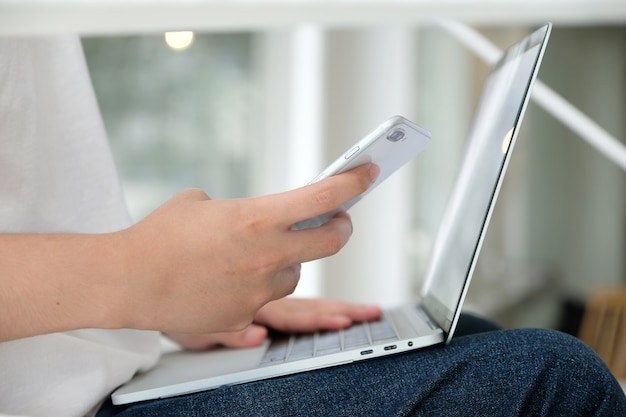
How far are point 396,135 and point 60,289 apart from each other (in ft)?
0.71

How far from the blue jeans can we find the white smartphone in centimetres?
11

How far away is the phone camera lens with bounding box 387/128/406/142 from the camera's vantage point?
0.46 m

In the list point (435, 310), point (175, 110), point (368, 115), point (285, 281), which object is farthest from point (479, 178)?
point (175, 110)

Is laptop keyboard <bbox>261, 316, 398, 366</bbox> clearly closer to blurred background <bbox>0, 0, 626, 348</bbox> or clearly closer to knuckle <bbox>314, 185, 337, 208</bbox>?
knuckle <bbox>314, 185, 337, 208</bbox>

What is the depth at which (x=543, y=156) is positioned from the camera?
3.30 m

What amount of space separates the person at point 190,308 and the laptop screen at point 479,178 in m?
0.06

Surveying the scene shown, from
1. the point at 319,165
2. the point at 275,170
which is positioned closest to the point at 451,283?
the point at 319,165

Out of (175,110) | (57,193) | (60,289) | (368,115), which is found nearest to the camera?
(60,289)

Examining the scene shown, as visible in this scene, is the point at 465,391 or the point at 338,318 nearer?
the point at 465,391

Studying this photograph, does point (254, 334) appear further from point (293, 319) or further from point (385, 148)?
point (385, 148)

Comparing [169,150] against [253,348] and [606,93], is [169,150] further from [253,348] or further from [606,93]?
[606,93]

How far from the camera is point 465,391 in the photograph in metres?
0.46

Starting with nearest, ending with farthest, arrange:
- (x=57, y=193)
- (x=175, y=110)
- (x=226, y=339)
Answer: (x=57, y=193)
(x=226, y=339)
(x=175, y=110)

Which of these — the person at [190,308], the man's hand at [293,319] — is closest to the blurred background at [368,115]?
the person at [190,308]
